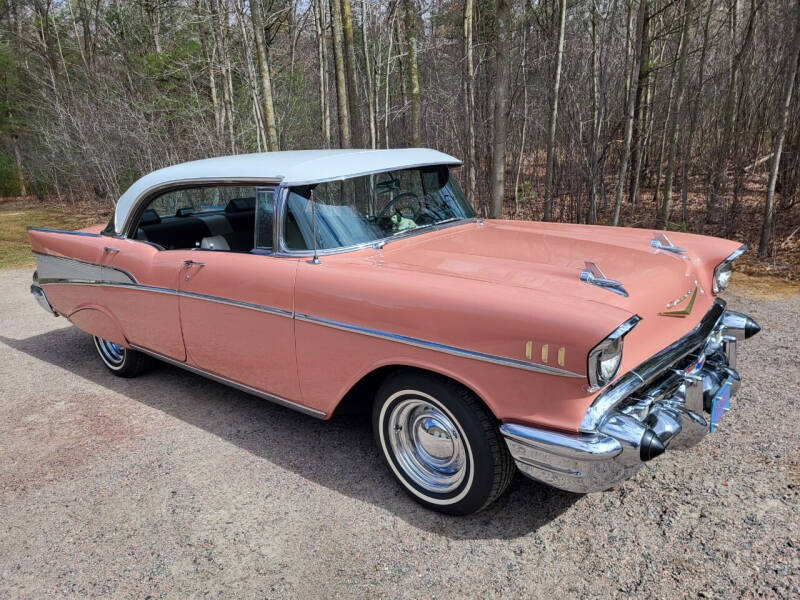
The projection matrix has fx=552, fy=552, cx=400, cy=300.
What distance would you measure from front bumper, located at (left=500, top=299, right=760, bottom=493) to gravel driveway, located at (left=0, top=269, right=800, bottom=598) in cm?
39

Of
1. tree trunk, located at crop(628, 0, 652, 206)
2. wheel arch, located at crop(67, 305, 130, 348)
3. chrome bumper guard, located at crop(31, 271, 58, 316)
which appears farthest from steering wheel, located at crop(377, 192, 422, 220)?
tree trunk, located at crop(628, 0, 652, 206)

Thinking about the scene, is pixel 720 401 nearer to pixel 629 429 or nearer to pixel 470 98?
pixel 629 429

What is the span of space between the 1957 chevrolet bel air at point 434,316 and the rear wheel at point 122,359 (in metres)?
0.29

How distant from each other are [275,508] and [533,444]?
1.39 metres

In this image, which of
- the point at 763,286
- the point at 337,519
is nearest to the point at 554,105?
the point at 763,286

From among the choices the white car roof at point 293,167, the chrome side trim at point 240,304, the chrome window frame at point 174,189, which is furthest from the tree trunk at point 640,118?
the chrome side trim at point 240,304

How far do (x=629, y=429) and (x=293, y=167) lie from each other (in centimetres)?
219

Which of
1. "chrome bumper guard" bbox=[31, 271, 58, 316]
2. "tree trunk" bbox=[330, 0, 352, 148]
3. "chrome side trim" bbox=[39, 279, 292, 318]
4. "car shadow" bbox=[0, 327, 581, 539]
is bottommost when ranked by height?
"car shadow" bbox=[0, 327, 581, 539]

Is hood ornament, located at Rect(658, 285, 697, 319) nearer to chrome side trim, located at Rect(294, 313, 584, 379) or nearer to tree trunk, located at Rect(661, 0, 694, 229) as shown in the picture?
chrome side trim, located at Rect(294, 313, 584, 379)

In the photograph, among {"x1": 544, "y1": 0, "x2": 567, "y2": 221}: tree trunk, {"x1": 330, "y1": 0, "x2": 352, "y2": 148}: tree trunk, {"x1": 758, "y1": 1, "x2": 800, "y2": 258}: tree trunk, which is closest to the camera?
{"x1": 758, "y1": 1, "x2": 800, "y2": 258}: tree trunk

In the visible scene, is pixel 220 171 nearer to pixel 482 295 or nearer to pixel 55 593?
pixel 482 295

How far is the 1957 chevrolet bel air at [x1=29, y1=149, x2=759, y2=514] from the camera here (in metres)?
2.19

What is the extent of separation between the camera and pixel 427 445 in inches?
106

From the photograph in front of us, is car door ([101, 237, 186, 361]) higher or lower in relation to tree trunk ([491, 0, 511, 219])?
lower
